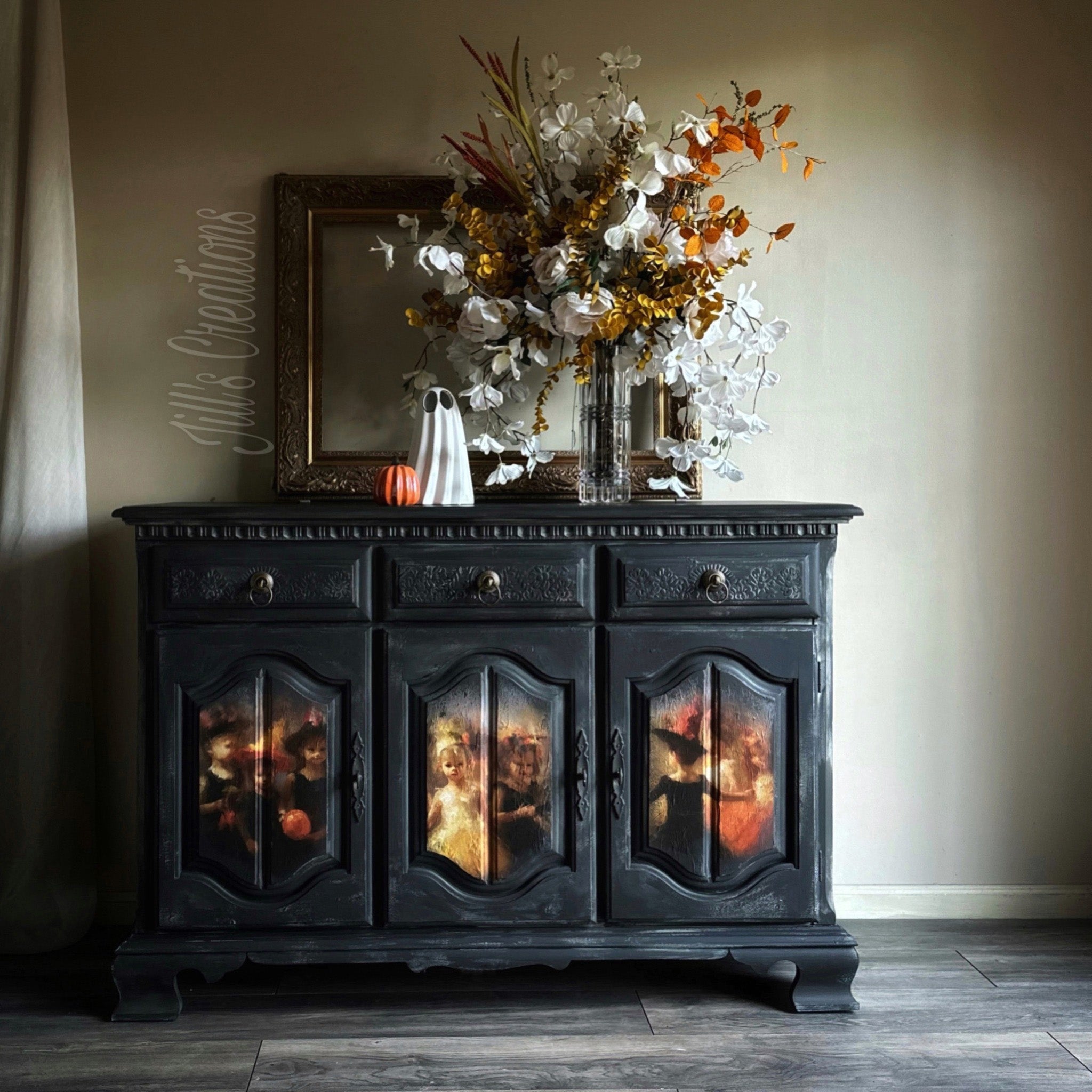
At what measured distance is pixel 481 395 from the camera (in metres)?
2.26

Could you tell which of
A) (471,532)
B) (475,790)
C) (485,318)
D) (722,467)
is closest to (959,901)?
(722,467)

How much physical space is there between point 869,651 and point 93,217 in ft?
6.85

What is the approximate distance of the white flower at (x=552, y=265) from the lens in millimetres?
2078

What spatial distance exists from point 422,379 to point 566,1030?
136 cm

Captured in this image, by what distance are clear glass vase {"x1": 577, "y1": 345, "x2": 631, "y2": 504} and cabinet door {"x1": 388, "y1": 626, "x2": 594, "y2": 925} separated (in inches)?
14.9

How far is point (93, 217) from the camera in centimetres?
245

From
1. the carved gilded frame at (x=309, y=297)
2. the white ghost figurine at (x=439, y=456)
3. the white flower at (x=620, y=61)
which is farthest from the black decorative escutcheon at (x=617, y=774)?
the white flower at (x=620, y=61)

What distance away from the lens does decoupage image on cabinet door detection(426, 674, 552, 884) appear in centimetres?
199

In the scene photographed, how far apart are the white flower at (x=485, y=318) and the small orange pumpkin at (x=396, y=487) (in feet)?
1.09

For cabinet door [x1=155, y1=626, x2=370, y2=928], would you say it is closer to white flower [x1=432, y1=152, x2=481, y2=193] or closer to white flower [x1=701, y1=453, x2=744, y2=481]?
white flower [x1=701, y1=453, x2=744, y2=481]

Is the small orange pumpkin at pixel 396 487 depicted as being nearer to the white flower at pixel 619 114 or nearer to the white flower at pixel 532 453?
the white flower at pixel 532 453

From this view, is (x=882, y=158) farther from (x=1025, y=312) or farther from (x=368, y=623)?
(x=368, y=623)

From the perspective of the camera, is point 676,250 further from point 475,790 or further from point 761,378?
point 475,790

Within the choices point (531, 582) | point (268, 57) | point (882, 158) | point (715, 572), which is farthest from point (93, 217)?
point (882, 158)
